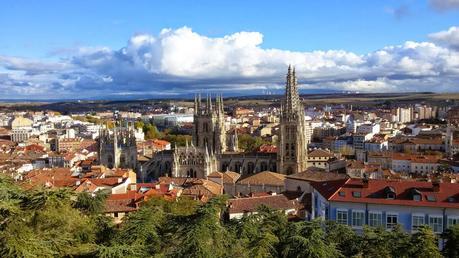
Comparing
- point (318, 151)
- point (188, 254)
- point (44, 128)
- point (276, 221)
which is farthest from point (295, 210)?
point (44, 128)

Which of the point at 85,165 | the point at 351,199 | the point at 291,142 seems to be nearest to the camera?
the point at 351,199

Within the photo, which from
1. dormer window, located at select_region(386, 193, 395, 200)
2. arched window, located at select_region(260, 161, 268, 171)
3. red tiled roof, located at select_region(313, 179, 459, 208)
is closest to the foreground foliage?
red tiled roof, located at select_region(313, 179, 459, 208)

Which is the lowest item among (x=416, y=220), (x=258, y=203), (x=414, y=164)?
(x=414, y=164)

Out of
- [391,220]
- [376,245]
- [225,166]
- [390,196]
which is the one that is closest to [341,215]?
[391,220]

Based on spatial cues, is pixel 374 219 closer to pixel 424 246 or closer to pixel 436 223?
pixel 436 223

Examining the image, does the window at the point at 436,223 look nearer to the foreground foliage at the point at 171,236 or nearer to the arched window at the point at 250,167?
the foreground foliage at the point at 171,236

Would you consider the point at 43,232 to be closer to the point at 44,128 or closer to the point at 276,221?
the point at 276,221

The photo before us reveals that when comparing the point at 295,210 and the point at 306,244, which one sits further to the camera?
the point at 295,210

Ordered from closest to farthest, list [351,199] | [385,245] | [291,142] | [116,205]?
[385,245], [351,199], [116,205], [291,142]
